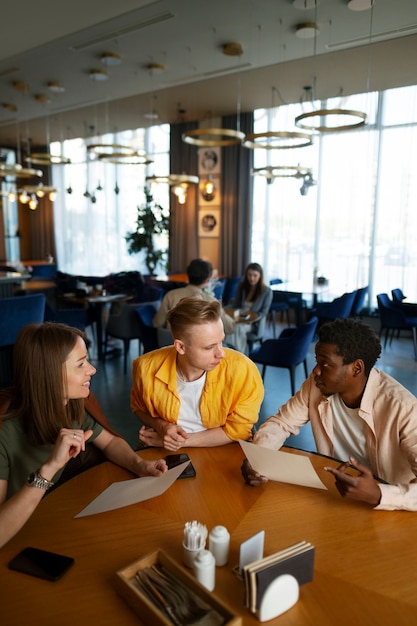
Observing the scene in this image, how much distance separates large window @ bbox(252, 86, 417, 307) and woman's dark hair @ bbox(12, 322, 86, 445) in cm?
704

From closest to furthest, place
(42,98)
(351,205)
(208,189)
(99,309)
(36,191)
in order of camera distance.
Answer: (99,309), (42,98), (351,205), (208,189), (36,191)

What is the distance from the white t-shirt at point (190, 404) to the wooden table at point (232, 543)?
0.31m

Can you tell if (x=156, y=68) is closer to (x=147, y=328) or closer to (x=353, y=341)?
(x=147, y=328)

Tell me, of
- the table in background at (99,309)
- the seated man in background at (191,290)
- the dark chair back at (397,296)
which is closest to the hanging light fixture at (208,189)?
the table in background at (99,309)

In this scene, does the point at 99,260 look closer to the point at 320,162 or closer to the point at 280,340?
the point at 320,162

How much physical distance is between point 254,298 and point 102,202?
7.57 m

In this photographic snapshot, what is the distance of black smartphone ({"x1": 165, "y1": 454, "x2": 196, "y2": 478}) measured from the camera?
68.4 inches

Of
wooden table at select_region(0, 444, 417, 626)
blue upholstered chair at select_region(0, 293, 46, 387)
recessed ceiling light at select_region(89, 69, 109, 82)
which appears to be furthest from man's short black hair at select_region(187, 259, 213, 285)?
recessed ceiling light at select_region(89, 69, 109, 82)

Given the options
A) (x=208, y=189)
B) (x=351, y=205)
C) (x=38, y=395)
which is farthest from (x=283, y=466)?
(x=208, y=189)

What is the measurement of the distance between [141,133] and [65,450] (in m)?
11.1

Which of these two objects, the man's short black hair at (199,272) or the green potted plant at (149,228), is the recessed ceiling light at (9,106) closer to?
the green potted plant at (149,228)

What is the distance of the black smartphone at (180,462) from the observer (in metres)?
1.74

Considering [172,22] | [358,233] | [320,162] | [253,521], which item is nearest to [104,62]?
[172,22]

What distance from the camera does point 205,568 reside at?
1124mm
